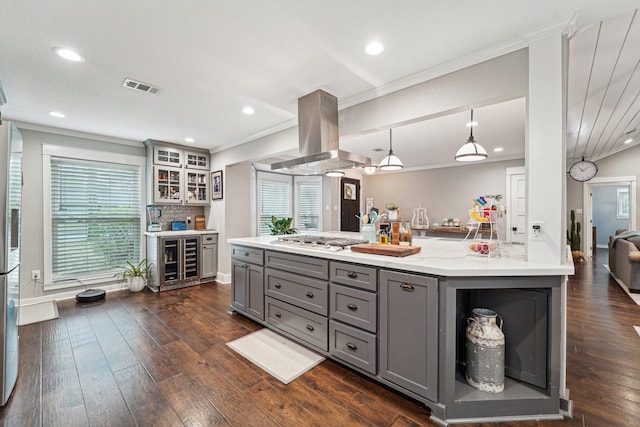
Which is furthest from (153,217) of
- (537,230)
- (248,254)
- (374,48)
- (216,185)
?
(537,230)

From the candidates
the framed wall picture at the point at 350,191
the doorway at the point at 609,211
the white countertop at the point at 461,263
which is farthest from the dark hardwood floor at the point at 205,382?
the doorway at the point at 609,211

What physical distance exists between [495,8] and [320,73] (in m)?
1.31

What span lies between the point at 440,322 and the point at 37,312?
4.65 m

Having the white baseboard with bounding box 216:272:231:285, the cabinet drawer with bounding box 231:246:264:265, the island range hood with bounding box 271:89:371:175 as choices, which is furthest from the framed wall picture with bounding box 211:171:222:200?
the island range hood with bounding box 271:89:371:175

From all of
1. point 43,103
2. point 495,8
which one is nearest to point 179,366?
point 43,103

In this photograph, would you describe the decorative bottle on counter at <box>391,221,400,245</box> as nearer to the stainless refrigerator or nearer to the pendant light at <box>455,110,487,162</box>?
the pendant light at <box>455,110,487,162</box>

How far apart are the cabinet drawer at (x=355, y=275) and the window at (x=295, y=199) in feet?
13.9

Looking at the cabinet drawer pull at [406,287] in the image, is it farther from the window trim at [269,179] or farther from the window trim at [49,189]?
the window trim at [49,189]

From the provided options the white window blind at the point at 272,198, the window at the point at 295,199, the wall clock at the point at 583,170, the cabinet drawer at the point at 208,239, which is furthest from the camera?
the window at the point at 295,199

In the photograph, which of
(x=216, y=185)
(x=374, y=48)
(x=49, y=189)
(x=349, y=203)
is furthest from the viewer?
(x=349, y=203)

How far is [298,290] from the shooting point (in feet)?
8.57

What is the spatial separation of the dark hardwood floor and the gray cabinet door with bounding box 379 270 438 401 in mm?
179

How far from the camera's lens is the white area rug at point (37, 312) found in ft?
10.8

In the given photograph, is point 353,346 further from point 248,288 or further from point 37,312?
point 37,312
